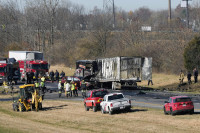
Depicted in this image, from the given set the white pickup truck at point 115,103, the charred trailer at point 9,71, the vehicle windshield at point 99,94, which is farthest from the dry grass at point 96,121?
the charred trailer at point 9,71

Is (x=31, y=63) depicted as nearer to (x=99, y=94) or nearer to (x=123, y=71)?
(x=123, y=71)

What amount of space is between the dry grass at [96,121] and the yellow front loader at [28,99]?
711 mm

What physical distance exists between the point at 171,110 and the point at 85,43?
60072mm

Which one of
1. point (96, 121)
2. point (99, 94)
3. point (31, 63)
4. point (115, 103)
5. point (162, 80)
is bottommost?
point (96, 121)

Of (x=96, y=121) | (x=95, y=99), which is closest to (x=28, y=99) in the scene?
(x=95, y=99)

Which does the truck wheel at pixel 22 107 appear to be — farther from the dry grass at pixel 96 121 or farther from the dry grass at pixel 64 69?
the dry grass at pixel 64 69

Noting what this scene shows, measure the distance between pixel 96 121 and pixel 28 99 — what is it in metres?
8.58

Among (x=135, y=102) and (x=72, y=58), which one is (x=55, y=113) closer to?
(x=135, y=102)

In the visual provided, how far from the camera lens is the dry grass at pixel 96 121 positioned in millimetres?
21547

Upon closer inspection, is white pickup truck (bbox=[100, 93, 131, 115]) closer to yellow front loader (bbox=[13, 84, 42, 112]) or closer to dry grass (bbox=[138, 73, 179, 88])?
yellow front loader (bbox=[13, 84, 42, 112])

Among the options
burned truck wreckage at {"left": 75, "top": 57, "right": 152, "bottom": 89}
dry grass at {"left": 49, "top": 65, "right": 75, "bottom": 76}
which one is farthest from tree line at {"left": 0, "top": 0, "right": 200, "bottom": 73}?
burned truck wreckage at {"left": 75, "top": 57, "right": 152, "bottom": 89}

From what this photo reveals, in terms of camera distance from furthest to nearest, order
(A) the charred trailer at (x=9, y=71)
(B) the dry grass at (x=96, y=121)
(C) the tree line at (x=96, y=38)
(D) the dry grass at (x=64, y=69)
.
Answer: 1. (D) the dry grass at (x=64, y=69)
2. (C) the tree line at (x=96, y=38)
3. (A) the charred trailer at (x=9, y=71)
4. (B) the dry grass at (x=96, y=121)

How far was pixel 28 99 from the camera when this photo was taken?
105 ft

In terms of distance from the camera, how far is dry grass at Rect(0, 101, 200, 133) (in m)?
21.5
